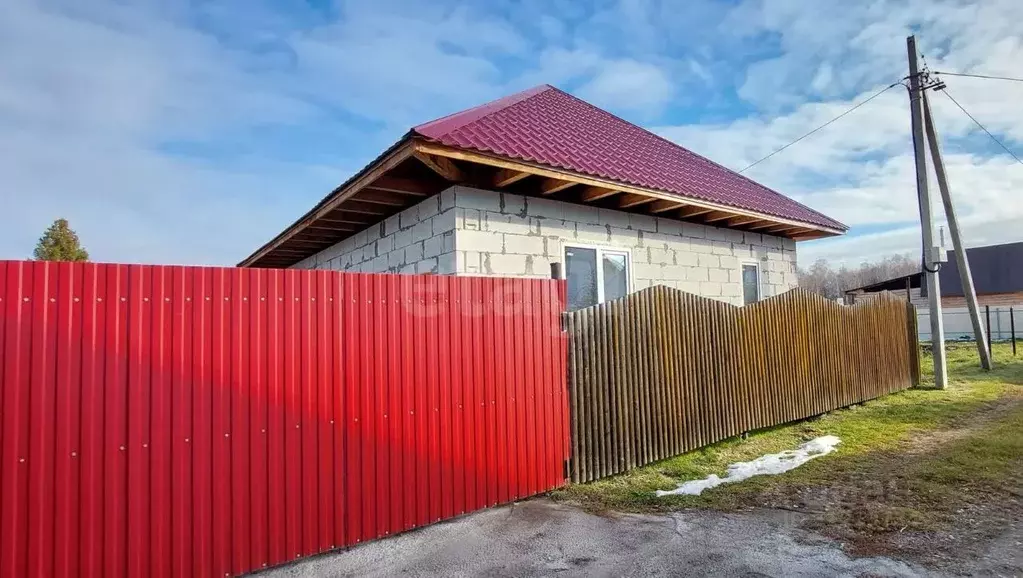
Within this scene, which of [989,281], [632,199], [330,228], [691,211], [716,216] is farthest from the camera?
[989,281]

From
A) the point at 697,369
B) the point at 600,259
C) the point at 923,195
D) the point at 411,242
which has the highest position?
the point at 923,195

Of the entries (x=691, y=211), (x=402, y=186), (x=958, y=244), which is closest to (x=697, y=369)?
(x=691, y=211)

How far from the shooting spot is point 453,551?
3.74 meters

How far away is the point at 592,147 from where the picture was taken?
7715 mm

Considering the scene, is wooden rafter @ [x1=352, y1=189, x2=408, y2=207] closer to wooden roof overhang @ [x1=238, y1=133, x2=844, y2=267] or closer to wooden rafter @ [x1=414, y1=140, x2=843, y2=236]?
wooden roof overhang @ [x1=238, y1=133, x2=844, y2=267]

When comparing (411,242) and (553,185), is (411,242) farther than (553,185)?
Yes

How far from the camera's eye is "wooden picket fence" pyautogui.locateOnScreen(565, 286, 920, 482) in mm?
5301

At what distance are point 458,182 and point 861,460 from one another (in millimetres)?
5398

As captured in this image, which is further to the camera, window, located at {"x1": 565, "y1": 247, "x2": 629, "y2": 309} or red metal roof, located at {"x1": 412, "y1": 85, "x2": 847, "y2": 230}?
window, located at {"x1": 565, "y1": 247, "x2": 629, "y2": 309}

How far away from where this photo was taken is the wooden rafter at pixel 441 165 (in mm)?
5278

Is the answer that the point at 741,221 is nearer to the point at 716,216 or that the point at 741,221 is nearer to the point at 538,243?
the point at 716,216

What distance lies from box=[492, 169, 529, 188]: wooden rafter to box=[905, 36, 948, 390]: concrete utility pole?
31.5ft

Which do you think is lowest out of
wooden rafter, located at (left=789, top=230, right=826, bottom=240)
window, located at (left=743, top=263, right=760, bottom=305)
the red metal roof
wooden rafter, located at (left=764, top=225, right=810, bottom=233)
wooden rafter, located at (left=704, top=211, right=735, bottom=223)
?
window, located at (left=743, top=263, right=760, bottom=305)

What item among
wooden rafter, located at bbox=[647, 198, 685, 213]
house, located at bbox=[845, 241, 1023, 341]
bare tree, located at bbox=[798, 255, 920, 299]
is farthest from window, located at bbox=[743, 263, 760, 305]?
bare tree, located at bbox=[798, 255, 920, 299]
